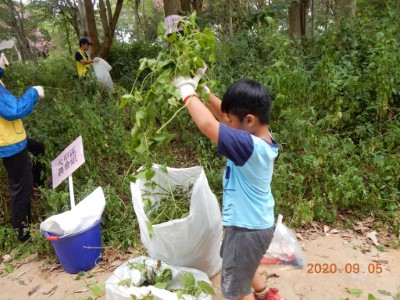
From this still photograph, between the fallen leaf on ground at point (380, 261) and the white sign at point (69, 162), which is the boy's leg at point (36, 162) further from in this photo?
the fallen leaf on ground at point (380, 261)

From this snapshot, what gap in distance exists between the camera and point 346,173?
10.1ft

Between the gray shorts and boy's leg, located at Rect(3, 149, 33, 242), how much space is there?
6.43 ft

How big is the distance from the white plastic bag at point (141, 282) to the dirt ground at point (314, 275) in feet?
0.82

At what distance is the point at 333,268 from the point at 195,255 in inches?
40.7


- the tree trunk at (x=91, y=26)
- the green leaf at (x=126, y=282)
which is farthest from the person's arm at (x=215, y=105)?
the tree trunk at (x=91, y=26)

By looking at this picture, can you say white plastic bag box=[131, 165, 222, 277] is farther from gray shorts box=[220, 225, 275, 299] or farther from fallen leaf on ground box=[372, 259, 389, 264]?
fallen leaf on ground box=[372, 259, 389, 264]

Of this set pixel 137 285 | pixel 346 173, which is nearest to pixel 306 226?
pixel 346 173

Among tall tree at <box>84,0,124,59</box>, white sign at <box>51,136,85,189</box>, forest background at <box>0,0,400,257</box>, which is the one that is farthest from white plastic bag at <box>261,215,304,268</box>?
tall tree at <box>84,0,124,59</box>

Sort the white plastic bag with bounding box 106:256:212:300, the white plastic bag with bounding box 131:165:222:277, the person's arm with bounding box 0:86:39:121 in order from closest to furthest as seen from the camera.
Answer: the white plastic bag with bounding box 106:256:212:300, the white plastic bag with bounding box 131:165:222:277, the person's arm with bounding box 0:86:39:121

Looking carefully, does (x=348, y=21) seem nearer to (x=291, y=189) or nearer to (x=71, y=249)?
(x=291, y=189)

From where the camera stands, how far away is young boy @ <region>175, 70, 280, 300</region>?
1.42 metres

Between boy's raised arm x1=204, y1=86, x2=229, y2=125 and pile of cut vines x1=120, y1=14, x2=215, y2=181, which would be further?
Result: boy's raised arm x1=204, y1=86, x2=229, y2=125

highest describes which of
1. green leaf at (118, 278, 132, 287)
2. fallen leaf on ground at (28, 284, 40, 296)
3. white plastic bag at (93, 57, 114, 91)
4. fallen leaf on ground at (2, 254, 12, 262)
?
white plastic bag at (93, 57, 114, 91)

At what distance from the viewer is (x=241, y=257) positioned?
65.4 inches
